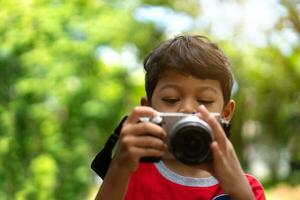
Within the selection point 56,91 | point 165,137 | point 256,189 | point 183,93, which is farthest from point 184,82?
point 56,91

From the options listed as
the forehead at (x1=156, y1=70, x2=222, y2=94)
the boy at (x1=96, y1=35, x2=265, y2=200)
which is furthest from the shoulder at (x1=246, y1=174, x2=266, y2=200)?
the forehead at (x1=156, y1=70, x2=222, y2=94)

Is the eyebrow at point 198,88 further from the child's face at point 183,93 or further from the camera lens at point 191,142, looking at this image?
the camera lens at point 191,142

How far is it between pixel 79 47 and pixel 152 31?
6.49m

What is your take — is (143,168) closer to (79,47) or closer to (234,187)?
(234,187)

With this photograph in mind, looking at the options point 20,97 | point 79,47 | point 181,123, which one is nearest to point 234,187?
point 181,123

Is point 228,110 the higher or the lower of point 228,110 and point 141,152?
the higher

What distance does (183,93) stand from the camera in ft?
6.89

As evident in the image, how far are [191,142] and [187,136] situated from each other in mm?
20

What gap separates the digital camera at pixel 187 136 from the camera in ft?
6.22

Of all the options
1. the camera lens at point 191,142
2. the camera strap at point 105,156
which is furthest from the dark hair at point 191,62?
the camera lens at point 191,142

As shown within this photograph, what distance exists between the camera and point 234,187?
6.39ft

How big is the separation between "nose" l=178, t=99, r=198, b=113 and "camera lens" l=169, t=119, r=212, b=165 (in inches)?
5.5

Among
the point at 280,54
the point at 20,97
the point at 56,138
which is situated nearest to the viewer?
the point at 20,97

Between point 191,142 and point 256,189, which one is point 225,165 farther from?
point 256,189
